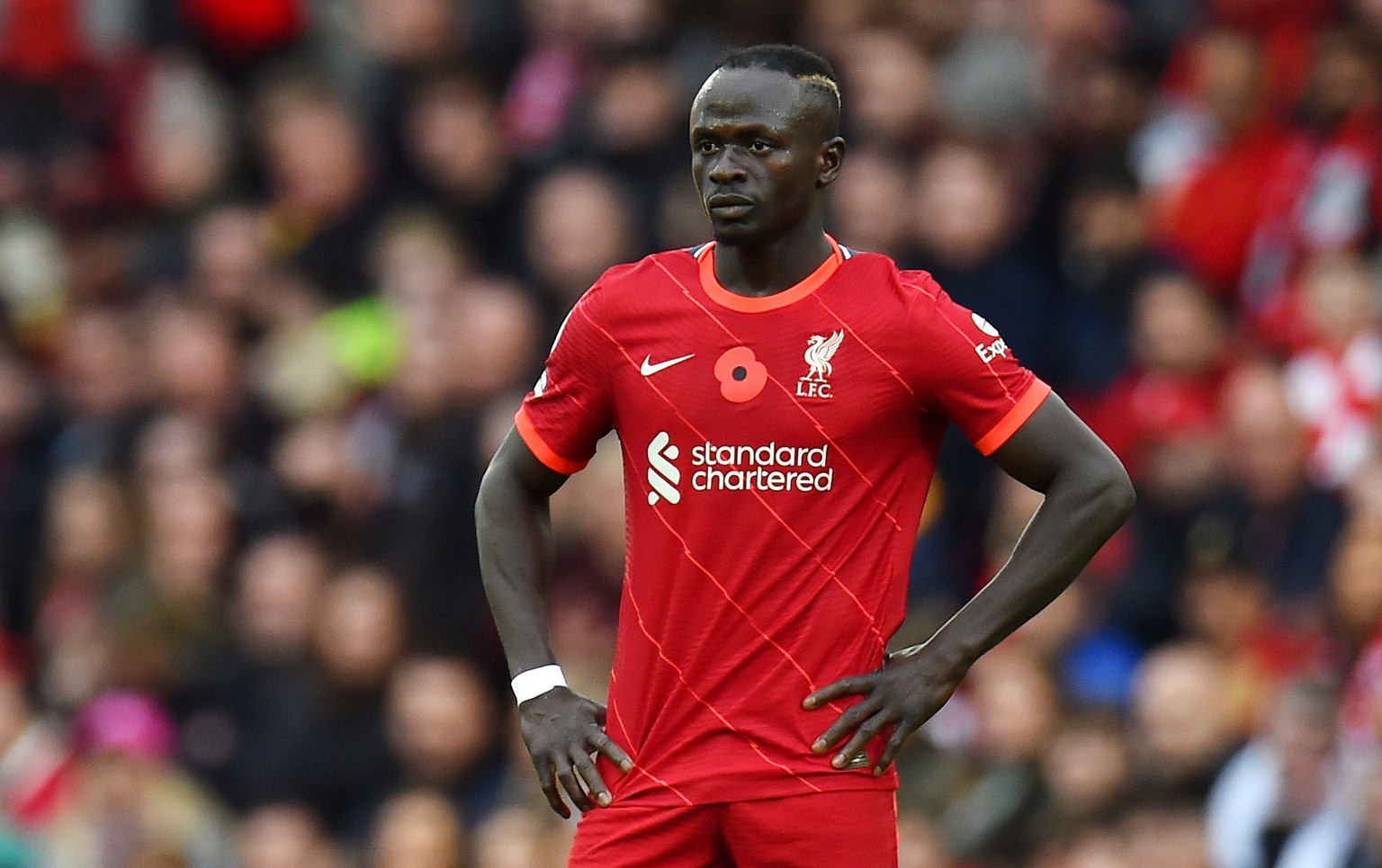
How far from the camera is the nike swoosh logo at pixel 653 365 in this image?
540cm

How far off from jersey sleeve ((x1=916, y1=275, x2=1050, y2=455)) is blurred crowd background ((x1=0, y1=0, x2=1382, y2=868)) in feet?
11.3

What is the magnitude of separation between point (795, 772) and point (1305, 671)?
4.08 metres

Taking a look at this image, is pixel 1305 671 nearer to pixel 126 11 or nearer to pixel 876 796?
pixel 876 796

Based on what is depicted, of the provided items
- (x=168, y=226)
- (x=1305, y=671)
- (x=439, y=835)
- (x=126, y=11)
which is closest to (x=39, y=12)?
(x=126, y=11)

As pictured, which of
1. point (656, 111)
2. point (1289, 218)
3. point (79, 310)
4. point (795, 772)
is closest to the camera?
point (795, 772)

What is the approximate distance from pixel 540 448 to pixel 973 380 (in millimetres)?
986

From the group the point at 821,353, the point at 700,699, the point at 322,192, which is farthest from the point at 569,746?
the point at 322,192

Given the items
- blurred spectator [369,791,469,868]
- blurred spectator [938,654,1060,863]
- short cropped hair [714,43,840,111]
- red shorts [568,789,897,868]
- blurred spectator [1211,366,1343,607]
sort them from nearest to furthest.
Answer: red shorts [568,789,897,868]
short cropped hair [714,43,840,111]
blurred spectator [938,654,1060,863]
blurred spectator [1211,366,1343,607]
blurred spectator [369,791,469,868]

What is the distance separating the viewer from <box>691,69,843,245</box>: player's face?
17.4ft

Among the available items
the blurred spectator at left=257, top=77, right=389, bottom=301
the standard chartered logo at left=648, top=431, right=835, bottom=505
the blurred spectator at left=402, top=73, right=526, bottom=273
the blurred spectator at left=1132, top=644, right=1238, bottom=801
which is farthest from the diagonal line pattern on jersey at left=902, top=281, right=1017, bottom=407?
the blurred spectator at left=257, top=77, right=389, bottom=301

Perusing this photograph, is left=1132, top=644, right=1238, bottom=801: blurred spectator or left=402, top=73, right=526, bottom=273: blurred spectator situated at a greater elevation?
left=402, top=73, right=526, bottom=273: blurred spectator

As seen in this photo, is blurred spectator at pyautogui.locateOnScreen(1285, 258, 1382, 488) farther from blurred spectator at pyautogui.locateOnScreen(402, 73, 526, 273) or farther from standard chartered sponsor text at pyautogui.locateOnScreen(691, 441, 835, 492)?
standard chartered sponsor text at pyautogui.locateOnScreen(691, 441, 835, 492)

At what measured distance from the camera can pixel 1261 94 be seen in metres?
10.9

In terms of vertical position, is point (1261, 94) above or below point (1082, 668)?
above
